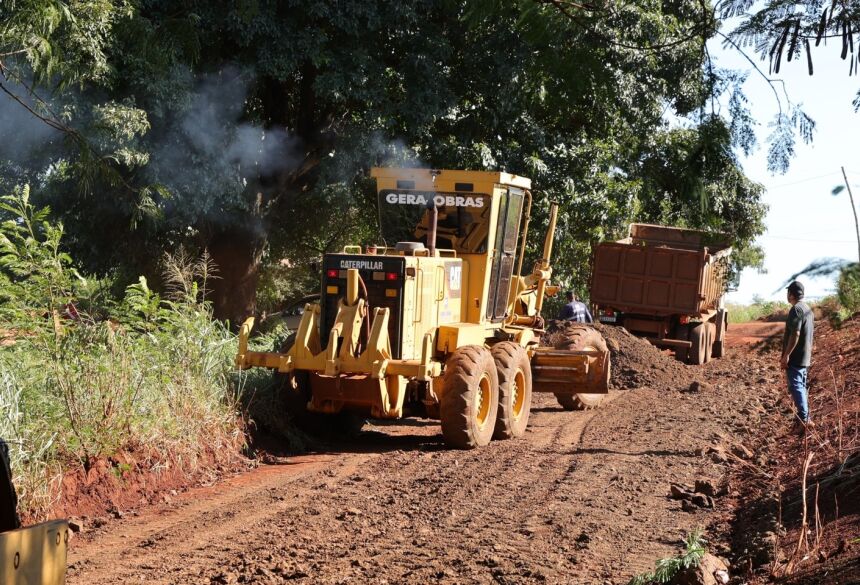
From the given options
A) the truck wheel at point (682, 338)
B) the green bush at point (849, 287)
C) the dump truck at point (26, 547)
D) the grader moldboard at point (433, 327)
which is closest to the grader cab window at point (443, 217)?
the grader moldboard at point (433, 327)

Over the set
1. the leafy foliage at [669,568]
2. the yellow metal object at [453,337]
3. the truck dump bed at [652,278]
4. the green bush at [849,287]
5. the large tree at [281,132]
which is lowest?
the leafy foliage at [669,568]

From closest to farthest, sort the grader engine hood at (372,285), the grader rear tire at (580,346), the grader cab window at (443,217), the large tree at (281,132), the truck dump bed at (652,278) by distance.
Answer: the grader engine hood at (372,285), the grader cab window at (443,217), the large tree at (281,132), the grader rear tire at (580,346), the truck dump bed at (652,278)

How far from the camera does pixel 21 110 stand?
45.0 feet

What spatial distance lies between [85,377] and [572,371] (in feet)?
21.7

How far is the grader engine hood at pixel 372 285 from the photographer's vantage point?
1087 cm

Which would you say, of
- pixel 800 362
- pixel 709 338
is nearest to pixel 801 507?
pixel 800 362

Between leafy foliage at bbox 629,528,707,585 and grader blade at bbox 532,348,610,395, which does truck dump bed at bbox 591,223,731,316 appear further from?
leafy foliage at bbox 629,528,707,585

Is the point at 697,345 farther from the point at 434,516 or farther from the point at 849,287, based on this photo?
the point at 849,287

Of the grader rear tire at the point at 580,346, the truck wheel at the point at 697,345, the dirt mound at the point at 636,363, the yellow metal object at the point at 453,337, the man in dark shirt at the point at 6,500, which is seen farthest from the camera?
the truck wheel at the point at 697,345

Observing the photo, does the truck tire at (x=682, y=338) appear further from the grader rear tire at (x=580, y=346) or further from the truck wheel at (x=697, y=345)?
the grader rear tire at (x=580, y=346)

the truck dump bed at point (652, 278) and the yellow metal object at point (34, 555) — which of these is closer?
the yellow metal object at point (34, 555)

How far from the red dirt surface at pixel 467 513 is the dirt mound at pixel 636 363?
4.91m

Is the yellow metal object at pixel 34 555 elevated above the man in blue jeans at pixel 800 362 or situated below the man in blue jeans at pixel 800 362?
below

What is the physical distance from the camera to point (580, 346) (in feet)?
47.8
